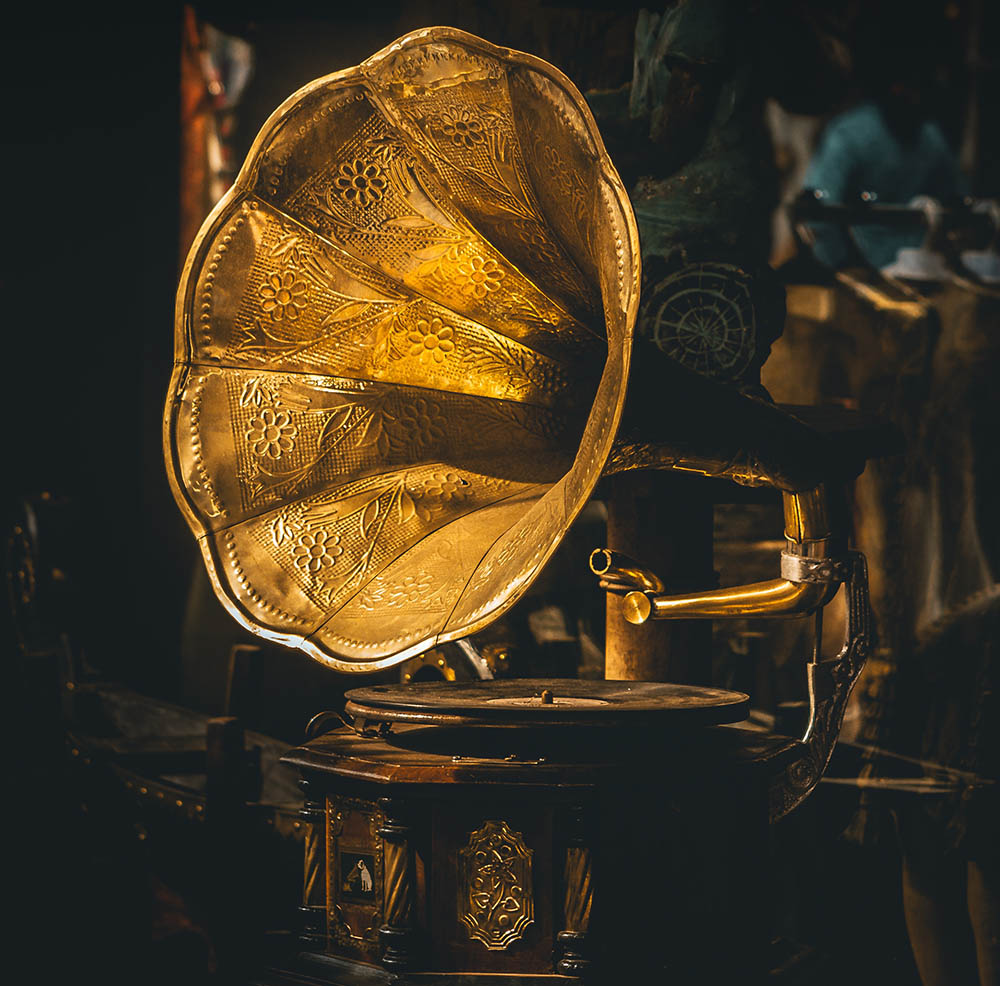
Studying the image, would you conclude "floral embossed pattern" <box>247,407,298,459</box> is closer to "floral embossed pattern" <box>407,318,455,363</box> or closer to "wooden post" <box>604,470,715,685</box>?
"floral embossed pattern" <box>407,318,455,363</box>

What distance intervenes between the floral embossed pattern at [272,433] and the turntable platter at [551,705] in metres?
0.43

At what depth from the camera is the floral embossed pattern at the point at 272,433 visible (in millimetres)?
2344

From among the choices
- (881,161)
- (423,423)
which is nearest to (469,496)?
(423,423)

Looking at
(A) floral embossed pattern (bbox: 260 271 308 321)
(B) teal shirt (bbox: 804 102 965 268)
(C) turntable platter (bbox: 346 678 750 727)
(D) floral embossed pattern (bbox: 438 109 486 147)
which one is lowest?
(C) turntable platter (bbox: 346 678 750 727)

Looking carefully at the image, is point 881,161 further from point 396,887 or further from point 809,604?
point 396,887

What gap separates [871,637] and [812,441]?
1.04 ft

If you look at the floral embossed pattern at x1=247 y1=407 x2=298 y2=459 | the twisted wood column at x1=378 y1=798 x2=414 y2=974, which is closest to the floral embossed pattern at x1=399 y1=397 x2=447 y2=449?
the floral embossed pattern at x1=247 y1=407 x2=298 y2=459

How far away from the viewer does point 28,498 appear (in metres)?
3.75

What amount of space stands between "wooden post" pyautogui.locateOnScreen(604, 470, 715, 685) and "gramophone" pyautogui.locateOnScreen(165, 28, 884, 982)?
0.12 feet

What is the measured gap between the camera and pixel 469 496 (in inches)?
92.9

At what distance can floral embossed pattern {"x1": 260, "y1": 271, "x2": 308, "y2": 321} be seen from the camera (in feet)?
7.66

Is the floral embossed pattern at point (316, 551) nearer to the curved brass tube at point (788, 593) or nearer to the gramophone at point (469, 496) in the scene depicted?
the gramophone at point (469, 496)

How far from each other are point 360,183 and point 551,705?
913 millimetres

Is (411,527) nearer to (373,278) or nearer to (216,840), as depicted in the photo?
(373,278)
